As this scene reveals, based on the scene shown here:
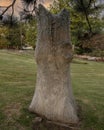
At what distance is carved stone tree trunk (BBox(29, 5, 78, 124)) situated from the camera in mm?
6137

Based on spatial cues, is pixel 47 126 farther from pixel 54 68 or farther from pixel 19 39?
pixel 19 39

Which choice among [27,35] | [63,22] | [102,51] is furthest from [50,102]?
[27,35]

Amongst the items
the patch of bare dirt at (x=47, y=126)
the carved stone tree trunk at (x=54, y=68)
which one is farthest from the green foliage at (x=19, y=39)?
the patch of bare dirt at (x=47, y=126)

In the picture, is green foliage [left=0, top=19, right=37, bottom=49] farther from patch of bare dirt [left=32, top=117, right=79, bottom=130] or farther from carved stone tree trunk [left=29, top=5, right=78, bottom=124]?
patch of bare dirt [left=32, top=117, right=79, bottom=130]

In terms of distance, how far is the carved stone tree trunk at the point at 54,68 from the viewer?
20.1 feet

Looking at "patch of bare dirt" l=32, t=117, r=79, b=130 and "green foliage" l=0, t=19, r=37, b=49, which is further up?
"green foliage" l=0, t=19, r=37, b=49

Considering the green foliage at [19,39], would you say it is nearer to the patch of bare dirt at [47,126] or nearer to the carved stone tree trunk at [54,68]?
the carved stone tree trunk at [54,68]

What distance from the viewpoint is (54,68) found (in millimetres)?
6270

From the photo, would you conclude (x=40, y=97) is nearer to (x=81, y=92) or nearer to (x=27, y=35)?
(x=81, y=92)

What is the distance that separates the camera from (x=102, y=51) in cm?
2569

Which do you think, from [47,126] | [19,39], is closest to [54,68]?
[47,126]

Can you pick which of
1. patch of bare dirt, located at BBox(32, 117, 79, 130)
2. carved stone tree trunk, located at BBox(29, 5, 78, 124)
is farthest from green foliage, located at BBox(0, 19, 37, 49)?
patch of bare dirt, located at BBox(32, 117, 79, 130)

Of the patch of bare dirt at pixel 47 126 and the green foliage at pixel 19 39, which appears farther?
the green foliage at pixel 19 39

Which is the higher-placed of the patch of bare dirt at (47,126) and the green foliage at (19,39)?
the green foliage at (19,39)
